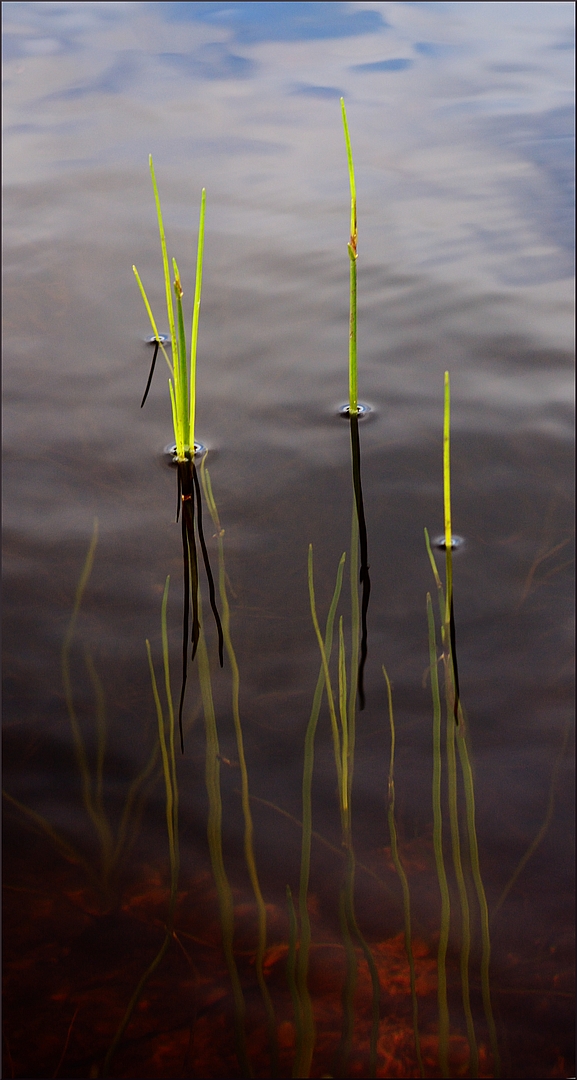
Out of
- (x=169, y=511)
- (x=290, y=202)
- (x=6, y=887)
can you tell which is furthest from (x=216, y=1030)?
(x=290, y=202)

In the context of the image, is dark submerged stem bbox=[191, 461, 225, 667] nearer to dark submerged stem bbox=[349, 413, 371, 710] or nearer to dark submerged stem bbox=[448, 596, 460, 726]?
dark submerged stem bbox=[349, 413, 371, 710]

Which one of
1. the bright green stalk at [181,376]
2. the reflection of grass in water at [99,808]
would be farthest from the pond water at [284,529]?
the bright green stalk at [181,376]

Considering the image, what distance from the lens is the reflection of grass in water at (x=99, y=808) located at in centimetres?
121

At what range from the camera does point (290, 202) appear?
2.94 meters

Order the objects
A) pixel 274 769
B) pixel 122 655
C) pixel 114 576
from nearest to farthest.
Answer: pixel 274 769 < pixel 122 655 < pixel 114 576

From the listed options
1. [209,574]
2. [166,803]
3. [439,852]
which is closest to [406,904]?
[439,852]

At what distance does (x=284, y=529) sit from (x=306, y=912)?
30.7 inches

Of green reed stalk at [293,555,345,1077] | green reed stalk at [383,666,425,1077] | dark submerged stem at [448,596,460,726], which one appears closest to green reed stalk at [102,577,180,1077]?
green reed stalk at [293,555,345,1077]

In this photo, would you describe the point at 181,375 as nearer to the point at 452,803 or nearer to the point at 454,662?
the point at 454,662

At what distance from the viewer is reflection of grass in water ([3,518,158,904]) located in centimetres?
121

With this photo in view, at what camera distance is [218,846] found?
1.23m

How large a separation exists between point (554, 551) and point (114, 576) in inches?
33.0

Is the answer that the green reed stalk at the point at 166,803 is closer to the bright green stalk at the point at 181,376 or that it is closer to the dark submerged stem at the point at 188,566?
Answer: the dark submerged stem at the point at 188,566

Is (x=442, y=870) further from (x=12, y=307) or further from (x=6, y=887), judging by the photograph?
(x=12, y=307)
